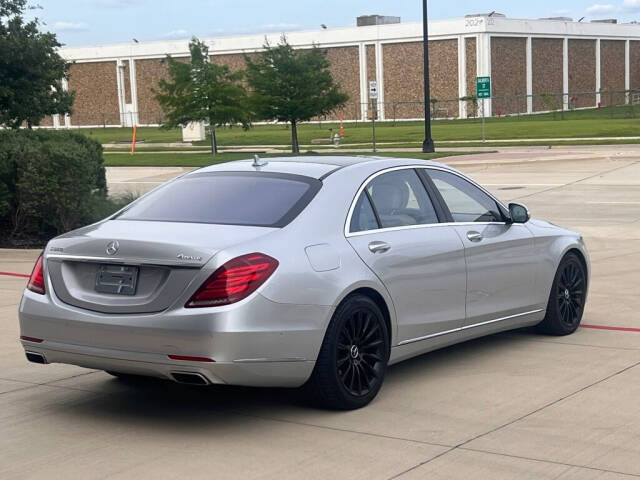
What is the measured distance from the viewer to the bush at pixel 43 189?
14766 mm

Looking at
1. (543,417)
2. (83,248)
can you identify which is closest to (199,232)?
(83,248)

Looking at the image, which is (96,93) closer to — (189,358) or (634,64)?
Result: (634,64)

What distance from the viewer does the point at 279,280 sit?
631 cm

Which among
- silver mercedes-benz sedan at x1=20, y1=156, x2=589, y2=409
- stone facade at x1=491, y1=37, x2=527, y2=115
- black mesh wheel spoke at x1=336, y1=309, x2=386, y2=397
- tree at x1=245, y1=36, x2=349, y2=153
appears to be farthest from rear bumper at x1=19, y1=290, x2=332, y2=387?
stone facade at x1=491, y1=37, x2=527, y2=115

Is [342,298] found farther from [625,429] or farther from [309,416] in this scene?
[625,429]

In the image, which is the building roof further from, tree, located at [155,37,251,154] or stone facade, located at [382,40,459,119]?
tree, located at [155,37,251,154]

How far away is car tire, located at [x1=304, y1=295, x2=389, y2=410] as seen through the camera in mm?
6570

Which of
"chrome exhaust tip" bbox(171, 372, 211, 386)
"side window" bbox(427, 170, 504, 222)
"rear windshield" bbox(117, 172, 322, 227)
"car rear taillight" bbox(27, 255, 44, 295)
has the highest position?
"rear windshield" bbox(117, 172, 322, 227)

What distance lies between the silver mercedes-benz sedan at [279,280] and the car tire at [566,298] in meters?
0.73

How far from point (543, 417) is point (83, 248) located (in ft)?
9.65

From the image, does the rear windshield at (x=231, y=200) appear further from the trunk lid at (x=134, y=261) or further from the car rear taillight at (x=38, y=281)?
the car rear taillight at (x=38, y=281)

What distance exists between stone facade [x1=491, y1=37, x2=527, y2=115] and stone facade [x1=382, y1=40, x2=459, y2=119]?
2.77 m

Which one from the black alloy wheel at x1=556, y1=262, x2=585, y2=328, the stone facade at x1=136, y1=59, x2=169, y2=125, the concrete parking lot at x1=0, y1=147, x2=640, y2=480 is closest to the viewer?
the concrete parking lot at x1=0, y1=147, x2=640, y2=480

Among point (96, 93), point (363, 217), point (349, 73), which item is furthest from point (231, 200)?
point (96, 93)
